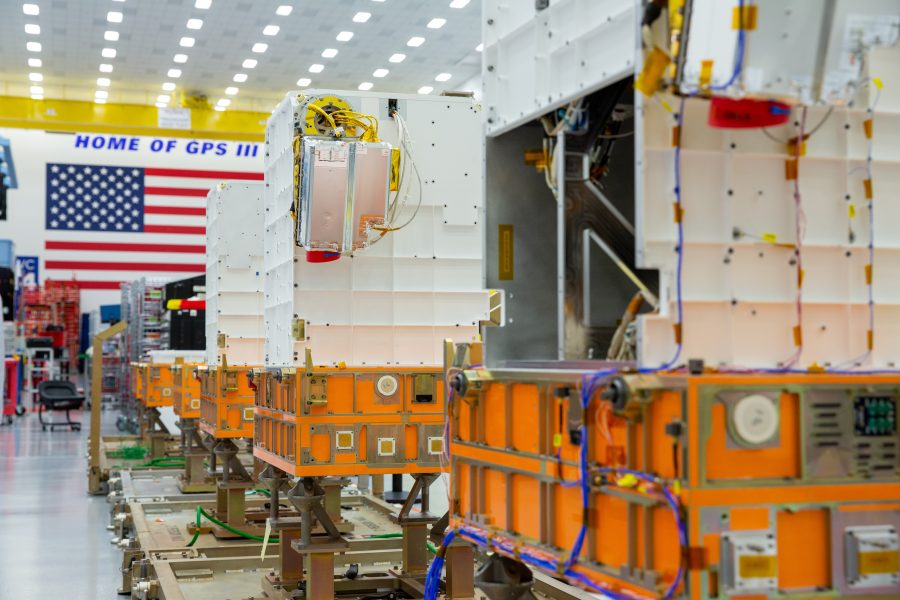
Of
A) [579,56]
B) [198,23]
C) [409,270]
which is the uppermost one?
[198,23]

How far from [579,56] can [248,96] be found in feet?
96.4

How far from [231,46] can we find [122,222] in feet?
29.6

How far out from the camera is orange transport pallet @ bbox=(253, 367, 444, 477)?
731cm

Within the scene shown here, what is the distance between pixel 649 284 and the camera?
507 cm

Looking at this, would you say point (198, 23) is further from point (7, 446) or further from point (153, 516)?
point (153, 516)

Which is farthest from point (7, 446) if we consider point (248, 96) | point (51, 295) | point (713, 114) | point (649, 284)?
point (713, 114)

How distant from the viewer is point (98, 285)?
34.2m

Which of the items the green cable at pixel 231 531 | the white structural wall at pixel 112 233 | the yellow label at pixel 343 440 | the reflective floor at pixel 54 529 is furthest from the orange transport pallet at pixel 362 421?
the white structural wall at pixel 112 233

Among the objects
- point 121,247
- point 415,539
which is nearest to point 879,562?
point 415,539

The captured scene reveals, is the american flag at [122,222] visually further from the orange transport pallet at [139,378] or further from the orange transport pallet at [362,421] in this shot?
the orange transport pallet at [362,421]

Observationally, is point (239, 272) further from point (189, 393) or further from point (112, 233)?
point (112, 233)

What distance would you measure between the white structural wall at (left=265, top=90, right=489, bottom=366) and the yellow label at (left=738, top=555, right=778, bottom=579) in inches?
182

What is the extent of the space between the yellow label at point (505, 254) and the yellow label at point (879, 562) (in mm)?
2311

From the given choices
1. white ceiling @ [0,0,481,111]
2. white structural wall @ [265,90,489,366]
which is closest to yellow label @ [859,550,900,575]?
white structural wall @ [265,90,489,366]
